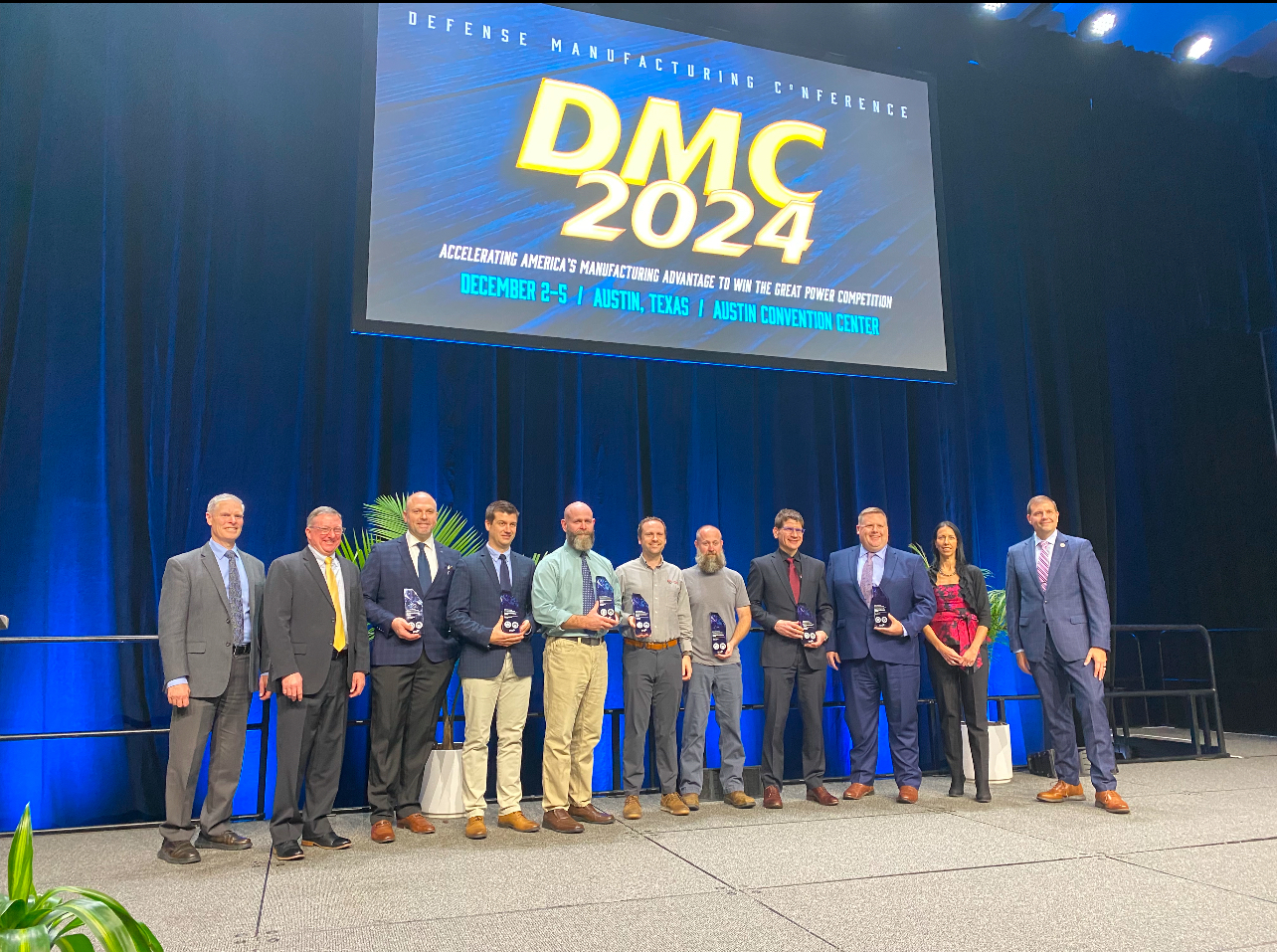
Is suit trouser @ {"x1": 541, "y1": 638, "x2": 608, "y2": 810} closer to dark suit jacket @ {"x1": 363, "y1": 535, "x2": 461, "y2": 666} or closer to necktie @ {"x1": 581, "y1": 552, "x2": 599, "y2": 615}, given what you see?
necktie @ {"x1": 581, "y1": 552, "x2": 599, "y2": 615}

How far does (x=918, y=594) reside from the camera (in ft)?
14.9

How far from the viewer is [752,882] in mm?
2912

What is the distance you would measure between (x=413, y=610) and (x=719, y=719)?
5.22ft

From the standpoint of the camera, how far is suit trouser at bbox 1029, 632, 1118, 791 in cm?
416

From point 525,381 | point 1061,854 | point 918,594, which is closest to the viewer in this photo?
point 1061,854

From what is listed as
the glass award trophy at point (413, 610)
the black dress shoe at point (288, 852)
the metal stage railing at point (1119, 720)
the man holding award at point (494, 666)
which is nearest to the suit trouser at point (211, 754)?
the black dress shoe at point (288, 852)

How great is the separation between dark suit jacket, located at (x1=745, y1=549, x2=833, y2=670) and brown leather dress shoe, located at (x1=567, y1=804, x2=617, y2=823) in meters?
1.11

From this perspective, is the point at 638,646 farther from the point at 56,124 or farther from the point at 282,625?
the point at 56,124

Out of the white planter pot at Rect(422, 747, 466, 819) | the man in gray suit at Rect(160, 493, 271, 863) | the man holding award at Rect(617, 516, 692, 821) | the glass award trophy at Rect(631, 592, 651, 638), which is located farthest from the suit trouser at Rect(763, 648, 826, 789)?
the man in gray suit at Rect(160, 493, 271, 863)

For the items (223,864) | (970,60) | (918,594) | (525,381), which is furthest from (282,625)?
(970,60)

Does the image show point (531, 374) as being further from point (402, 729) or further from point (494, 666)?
point (402, 729)

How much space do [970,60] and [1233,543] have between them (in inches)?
166

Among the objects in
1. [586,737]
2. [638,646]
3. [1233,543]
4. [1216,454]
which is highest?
[1216,454]

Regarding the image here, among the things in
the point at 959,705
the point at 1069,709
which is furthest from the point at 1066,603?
the point at 959,705
